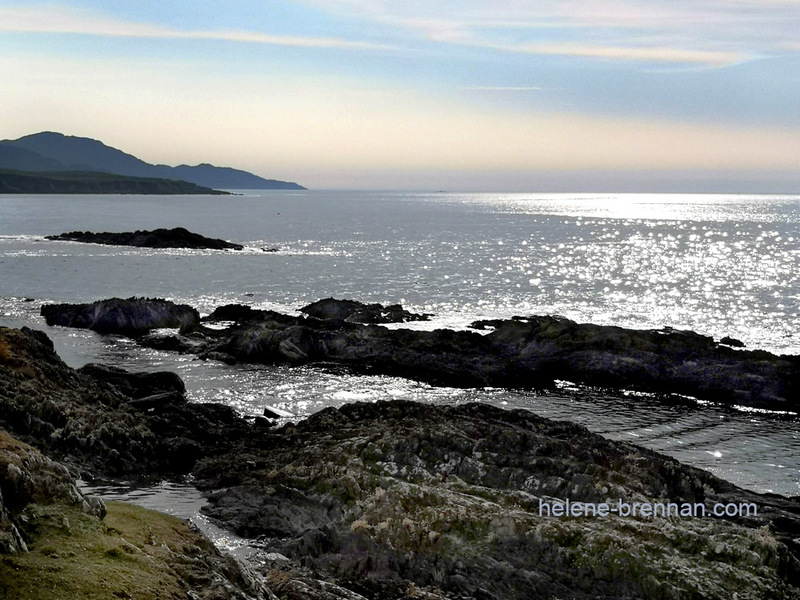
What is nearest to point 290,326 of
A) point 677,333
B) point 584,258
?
point 677,333

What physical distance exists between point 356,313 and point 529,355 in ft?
55.7

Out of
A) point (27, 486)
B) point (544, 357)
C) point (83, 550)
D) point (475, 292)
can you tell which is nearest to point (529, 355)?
point (544, 357)

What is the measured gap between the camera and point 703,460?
2827 centimetres

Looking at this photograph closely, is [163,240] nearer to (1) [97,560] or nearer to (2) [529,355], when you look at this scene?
(2) [529,355]

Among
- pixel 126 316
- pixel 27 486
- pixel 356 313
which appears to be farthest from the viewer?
pixel 356 313

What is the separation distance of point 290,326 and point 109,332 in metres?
14.6

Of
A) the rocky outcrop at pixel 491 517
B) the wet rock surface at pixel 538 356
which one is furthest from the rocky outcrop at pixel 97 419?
the wet rock surface at pixel 538 356

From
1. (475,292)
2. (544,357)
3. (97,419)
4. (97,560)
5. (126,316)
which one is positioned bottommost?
(544,357)

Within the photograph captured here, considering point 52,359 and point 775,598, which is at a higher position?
point 52,359

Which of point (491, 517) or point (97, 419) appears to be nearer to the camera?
point (491, 517)

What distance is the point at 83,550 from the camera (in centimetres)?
1254

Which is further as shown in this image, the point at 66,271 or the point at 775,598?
the point at 66,271

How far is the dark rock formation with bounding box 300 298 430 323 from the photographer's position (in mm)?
55250

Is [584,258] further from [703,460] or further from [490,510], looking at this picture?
[490,510]
